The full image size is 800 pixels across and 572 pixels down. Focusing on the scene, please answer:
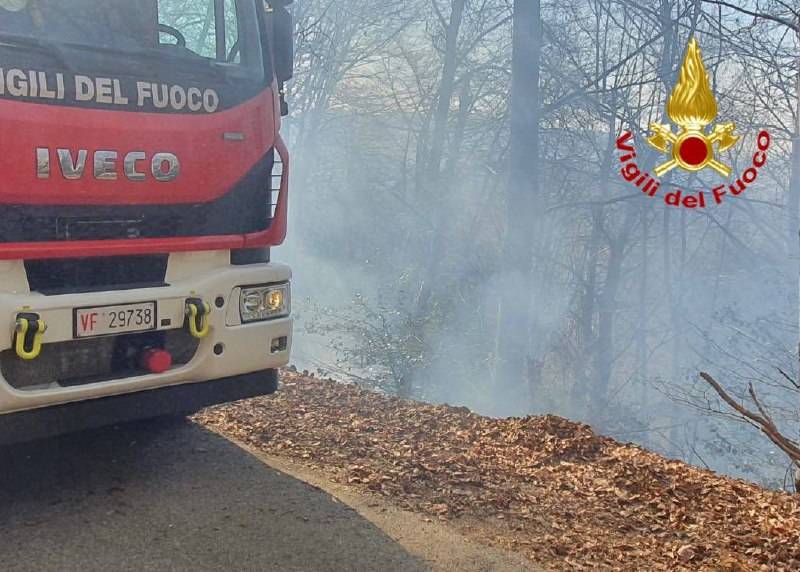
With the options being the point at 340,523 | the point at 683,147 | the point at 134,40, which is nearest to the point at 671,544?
the point at 340,523

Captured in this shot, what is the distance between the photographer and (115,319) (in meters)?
3.39

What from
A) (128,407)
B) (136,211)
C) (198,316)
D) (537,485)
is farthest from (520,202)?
(128,407)

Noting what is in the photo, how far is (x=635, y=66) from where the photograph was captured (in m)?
16.2

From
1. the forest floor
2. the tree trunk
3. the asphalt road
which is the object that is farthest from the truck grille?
the tree trunk

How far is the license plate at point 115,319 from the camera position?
3.29 metres

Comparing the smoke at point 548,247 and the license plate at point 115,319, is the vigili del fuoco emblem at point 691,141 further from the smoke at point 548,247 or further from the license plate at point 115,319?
the license plate at point 115,319

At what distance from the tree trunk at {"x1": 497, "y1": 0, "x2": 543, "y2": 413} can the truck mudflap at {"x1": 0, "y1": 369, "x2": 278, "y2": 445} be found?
950cm

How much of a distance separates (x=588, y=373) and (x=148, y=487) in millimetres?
14947

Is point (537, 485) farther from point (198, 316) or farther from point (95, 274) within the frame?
point (95, 274)

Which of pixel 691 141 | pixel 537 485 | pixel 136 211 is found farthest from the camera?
pixel 691 141

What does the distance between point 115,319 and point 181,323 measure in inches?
12.3

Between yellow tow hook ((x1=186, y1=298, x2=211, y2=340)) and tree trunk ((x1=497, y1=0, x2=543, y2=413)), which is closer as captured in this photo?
yellow tow hook ((x1=186, y1=298, x2=211, y2=340))

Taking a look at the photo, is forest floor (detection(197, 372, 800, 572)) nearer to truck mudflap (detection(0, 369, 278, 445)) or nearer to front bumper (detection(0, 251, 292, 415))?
truck mudflap (detection(0, 369, 278, 445))

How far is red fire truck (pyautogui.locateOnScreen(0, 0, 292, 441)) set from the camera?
3.16 metres
